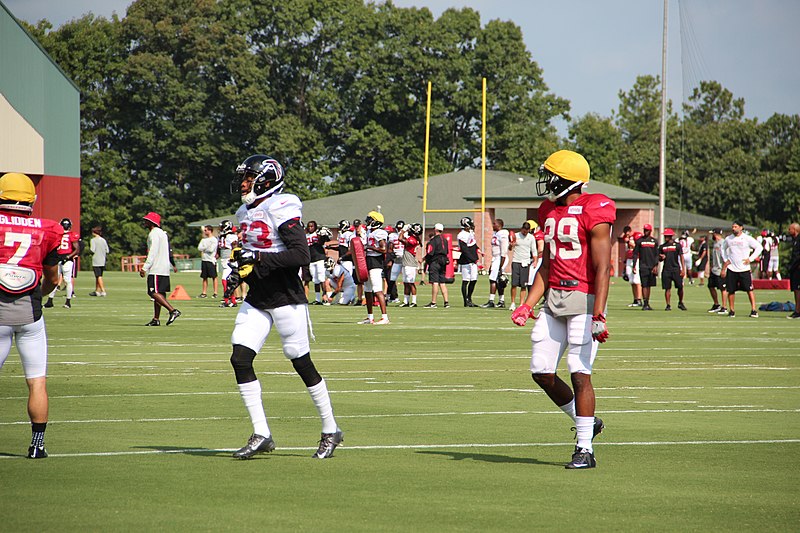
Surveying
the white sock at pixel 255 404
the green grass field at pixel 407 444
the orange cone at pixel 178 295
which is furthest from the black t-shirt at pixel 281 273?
the orange cone at pixel 178 295

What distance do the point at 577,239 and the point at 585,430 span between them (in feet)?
4.22

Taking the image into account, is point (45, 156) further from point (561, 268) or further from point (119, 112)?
point (561, 268)

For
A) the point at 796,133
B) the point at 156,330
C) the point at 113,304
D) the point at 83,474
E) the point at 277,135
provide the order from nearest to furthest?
the point at 83,474
the point at 156,330
the point at 113,304
the point at 277,135
the point at 796,133

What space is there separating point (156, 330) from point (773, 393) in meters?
12.3

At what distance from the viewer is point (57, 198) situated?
187 ft

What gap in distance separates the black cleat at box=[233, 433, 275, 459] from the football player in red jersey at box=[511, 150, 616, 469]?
1.92m

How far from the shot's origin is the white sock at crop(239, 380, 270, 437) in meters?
8.64

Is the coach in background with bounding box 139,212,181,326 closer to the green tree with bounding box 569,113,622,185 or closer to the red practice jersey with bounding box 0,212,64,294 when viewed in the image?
the red practice jersey with bounding box 0,212,64,294

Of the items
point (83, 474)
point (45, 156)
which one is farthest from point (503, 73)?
point (83, 474)

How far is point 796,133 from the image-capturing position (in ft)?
312

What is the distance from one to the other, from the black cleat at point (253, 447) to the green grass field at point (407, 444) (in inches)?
2.9

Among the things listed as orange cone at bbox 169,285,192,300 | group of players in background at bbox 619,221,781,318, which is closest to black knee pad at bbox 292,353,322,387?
group of players in background at bbox 619,221,781,318

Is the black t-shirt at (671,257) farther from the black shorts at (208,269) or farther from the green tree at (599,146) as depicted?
the green tree at (599,146)

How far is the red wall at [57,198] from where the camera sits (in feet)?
184
